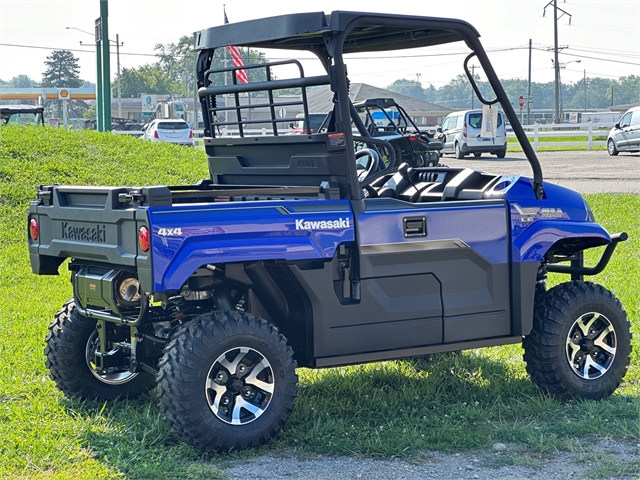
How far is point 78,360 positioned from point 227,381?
127cm

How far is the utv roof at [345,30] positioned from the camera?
5301 millimetres

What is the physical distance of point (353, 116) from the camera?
656 cm

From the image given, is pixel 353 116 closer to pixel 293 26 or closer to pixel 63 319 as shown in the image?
pixel 293 26

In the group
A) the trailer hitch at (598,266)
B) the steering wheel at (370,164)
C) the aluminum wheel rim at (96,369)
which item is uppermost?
the steering wheel at (370,164)

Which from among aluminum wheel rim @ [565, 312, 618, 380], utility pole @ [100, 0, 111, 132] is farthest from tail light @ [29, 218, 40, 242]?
utility pole @ [100, 0, 111, 132]

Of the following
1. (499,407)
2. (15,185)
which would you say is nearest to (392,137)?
(15,185)

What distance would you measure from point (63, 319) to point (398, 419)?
81.2 inches

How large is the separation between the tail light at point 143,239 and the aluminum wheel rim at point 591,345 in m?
2.78

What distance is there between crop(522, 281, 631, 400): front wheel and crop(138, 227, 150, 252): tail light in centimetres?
257

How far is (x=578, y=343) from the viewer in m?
6.25

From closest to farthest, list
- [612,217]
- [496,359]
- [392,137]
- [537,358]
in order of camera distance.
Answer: [537,358] → [496,359] → [612,217] → [392,137]

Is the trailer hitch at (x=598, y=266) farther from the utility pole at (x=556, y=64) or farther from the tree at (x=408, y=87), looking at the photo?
the tree at (x=408, y=87)

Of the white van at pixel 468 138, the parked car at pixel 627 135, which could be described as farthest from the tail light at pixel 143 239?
the parked car at pixel 627 135

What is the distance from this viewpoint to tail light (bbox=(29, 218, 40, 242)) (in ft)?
19.2
